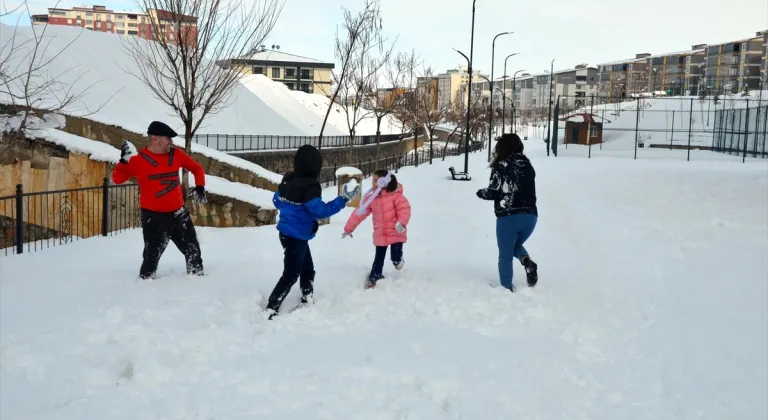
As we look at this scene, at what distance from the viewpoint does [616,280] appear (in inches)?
313

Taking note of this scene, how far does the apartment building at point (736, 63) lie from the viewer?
356 ft

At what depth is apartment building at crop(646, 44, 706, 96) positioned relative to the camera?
121894mm

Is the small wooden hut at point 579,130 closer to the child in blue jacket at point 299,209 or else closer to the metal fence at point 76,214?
the metal fence at point 76,214

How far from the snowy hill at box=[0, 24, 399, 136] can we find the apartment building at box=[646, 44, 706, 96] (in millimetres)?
90637

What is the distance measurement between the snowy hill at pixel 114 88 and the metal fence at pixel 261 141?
43.9 inches

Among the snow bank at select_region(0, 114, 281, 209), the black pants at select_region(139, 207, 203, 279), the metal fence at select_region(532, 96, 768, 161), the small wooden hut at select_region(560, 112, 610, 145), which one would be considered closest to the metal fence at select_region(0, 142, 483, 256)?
the snow bank at select_region(0, 114, 281, 209)

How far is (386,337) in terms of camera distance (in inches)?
215

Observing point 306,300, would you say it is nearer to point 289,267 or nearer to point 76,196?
point 289,267

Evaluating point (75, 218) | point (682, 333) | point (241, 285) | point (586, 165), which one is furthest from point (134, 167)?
point (586, 165)

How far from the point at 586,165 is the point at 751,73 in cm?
10203

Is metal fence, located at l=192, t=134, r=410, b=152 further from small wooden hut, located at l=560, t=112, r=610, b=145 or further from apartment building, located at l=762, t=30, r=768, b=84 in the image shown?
apartment building, located at l=762, t=30, r=768, b=84

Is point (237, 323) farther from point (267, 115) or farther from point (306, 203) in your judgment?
point (267, 115)

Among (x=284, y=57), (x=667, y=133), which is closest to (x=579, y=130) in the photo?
(x=667, y=133)

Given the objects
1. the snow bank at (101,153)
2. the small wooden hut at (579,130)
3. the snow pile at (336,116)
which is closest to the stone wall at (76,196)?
the snow bank at (101,153)
